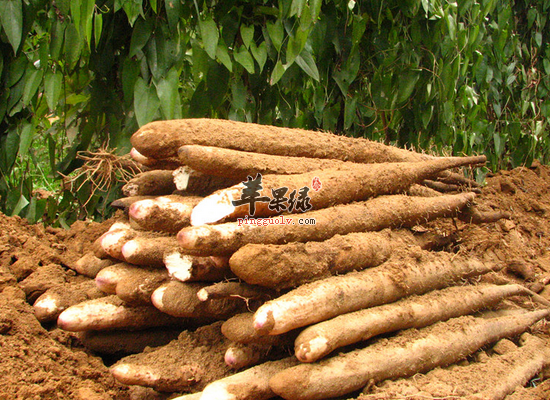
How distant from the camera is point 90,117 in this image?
254 centimetres

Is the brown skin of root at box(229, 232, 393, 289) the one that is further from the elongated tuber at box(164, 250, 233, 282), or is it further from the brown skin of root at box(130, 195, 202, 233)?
the brown skin of root at box(130, 195, 202, 233)

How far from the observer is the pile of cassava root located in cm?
127

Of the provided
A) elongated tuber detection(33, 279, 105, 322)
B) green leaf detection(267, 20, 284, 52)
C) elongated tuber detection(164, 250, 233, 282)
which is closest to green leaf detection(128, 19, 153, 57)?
green leaf detection(267, 20, 284, 52)

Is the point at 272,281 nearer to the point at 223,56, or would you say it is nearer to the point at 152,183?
the point at 152,183

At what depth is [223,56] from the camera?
91.5 inches

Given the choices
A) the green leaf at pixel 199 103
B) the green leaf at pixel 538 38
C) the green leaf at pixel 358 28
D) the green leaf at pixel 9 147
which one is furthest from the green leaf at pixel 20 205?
the green leaf at pixel 538 38

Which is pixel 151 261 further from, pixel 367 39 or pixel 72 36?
pixel 367 39

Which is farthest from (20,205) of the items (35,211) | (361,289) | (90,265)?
(361,289)

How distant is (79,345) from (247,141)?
3.09 ft

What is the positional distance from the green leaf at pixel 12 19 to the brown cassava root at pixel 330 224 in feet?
4.51

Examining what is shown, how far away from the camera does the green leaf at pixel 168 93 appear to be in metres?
2.25

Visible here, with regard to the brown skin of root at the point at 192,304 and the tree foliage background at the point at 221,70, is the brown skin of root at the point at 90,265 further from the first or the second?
the brown skin of root at the point at 192,304

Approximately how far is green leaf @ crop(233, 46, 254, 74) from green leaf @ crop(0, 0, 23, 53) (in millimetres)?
955

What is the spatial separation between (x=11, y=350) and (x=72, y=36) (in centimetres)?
139
